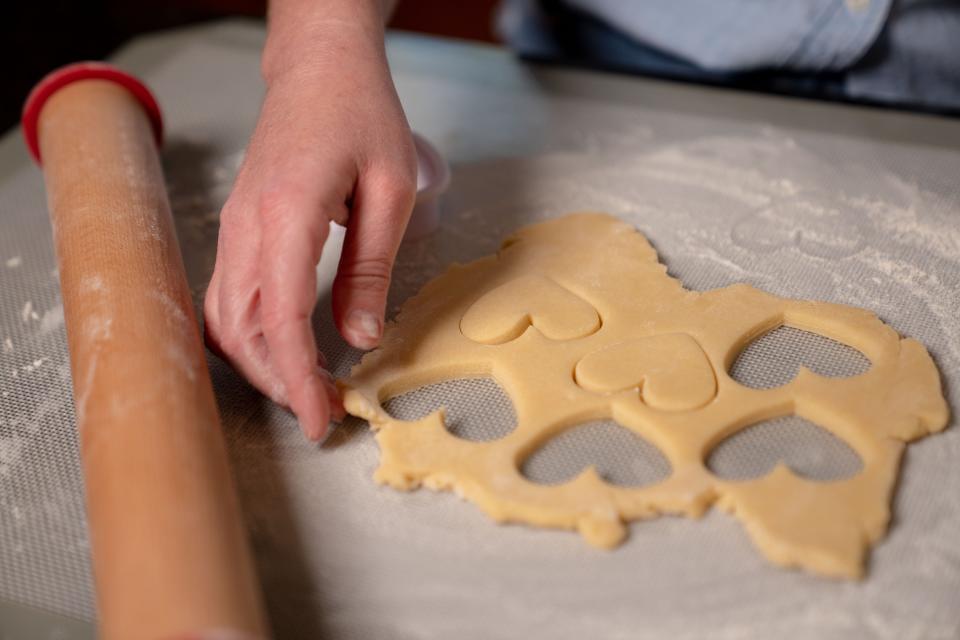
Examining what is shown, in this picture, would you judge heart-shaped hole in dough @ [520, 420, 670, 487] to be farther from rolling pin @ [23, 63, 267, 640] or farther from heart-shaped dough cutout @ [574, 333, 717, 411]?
rolling pin @ [23, 63, 267, 640]

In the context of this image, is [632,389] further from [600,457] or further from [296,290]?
[296,290]

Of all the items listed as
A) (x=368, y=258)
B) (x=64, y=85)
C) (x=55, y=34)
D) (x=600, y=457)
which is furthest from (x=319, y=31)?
(x=55, y=34)

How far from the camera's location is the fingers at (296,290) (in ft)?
2.77

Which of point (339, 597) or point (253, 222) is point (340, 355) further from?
point (339, 597)

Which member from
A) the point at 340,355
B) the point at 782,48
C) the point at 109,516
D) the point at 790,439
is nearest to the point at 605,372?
the point at 790,439

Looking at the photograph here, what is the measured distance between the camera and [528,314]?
992 mm

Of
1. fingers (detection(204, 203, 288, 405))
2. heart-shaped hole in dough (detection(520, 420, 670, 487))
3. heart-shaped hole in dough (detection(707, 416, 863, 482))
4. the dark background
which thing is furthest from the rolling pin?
the dark background

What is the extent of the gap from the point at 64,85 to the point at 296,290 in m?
0.67

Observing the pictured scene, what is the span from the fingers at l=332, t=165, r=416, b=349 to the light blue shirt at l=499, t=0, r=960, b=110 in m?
0.67

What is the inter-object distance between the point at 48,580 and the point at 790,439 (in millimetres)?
658

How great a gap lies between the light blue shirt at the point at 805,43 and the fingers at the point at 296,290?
765mm

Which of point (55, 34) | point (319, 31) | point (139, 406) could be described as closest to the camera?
point (139, 406)

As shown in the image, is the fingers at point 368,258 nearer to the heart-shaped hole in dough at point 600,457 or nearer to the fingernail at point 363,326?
the fingernail at point 363,326

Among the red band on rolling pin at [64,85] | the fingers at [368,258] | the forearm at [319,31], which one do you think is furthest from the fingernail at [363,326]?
the red band on rolling pin at [64,85]
